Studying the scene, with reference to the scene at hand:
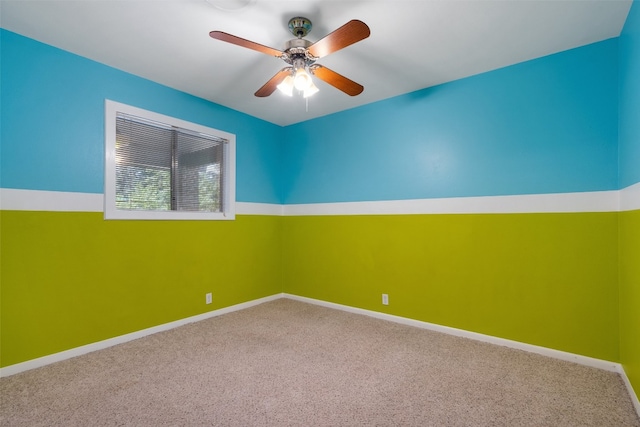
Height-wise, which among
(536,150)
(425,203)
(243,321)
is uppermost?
(536,150)

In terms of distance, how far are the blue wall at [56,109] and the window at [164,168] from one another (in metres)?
0.11

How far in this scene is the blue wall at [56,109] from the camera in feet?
7.22

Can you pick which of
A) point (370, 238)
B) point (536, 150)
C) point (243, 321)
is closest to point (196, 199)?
point (243, 321)

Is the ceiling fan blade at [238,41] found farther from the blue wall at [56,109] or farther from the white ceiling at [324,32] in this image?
the blue wall at [56,109]

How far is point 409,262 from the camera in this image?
3.22 m

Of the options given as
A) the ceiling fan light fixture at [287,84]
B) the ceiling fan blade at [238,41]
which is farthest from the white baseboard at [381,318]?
the ceiling fan blade at [238,41]

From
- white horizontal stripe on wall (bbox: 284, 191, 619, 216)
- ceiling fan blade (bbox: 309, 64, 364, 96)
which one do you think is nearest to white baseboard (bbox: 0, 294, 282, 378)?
white horizontal stripe on wall (bbox: 284, 191, 619, 216)

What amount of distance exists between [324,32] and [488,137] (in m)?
1.75

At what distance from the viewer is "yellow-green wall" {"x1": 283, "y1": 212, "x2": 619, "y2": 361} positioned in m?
2.31

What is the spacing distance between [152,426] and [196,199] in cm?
228

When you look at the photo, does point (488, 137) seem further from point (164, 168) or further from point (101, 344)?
point (101, 344)

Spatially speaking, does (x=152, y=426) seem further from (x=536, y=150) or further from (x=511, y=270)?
(x=536, y=150)

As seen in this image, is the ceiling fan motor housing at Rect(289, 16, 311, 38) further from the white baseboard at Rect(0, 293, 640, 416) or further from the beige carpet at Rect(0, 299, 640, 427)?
the white baseboard at Rect(0, 293, 640, 416)

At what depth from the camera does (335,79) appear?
230 centimetres
